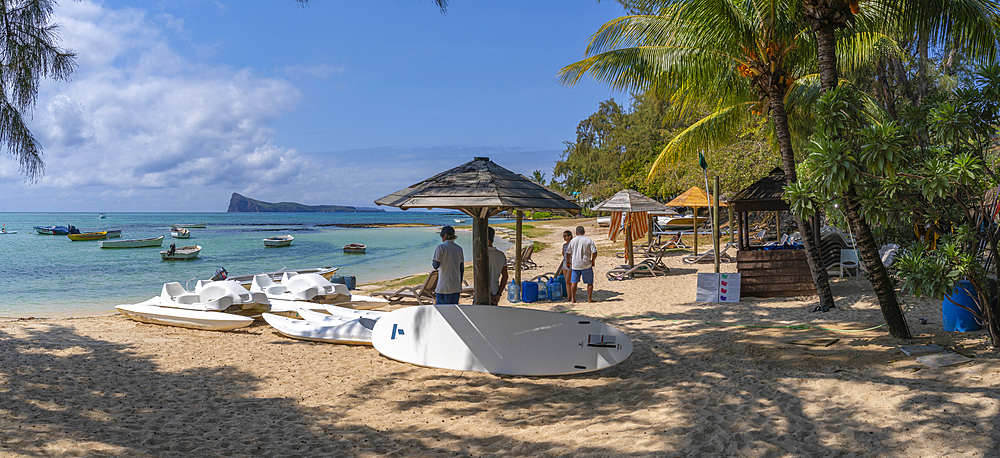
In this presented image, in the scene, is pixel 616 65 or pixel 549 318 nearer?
pixel 549 318

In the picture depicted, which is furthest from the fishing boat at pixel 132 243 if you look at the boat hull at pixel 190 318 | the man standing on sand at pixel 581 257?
the man standing on sand at pixel 581 257

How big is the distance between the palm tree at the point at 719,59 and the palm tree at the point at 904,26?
4.80ft

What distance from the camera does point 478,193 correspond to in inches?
210

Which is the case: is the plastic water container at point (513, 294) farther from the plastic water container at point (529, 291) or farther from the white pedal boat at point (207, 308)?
the white pedal boat at point (207, 308)

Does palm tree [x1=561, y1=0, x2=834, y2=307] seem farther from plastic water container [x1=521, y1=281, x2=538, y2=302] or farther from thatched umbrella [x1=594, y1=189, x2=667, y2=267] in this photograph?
plastic water container [x1=521, y1=281, x2=538, y2=302]

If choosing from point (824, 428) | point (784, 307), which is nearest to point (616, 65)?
point (784, 307)

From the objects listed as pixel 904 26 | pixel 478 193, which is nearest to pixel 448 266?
pixel 478 193

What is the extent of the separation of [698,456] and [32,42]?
805 centimetres

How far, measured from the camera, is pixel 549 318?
5.92 metres

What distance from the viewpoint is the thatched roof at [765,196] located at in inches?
381

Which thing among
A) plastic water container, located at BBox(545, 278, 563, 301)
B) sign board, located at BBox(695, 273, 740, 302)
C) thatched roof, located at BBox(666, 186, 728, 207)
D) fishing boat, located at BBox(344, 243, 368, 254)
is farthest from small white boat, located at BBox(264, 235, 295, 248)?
sign board, located at BBox(695, 273, 740, 302)

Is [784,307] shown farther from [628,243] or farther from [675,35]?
[628,243]

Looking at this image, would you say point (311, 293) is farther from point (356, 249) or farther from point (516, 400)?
point (356, 249)

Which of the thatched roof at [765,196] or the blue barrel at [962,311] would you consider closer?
the blue barrel at [962,311]
